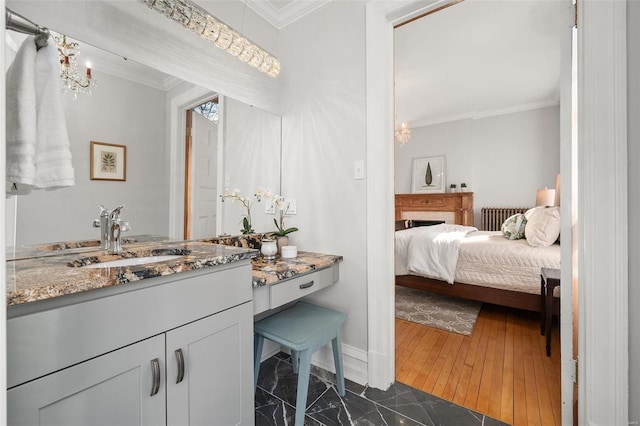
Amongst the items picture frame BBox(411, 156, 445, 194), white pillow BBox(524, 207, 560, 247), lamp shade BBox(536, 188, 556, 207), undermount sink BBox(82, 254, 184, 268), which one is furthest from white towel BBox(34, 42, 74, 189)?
picture frame BBox(411, 156, 445, 194)

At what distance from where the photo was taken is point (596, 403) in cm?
112

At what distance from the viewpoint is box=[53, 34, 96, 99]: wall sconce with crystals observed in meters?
1.20

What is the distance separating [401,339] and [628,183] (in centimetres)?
177

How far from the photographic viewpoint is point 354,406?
1.53m

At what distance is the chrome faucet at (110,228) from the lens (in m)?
1.22

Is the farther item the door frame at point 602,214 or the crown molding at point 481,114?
the crown molding at point 481,114

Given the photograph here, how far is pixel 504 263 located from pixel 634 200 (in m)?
1.73

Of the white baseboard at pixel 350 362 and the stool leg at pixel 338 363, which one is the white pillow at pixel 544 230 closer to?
the white baseboard at pixel 350 362

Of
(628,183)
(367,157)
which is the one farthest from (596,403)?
(367,157)

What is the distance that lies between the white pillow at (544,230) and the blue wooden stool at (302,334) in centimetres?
220

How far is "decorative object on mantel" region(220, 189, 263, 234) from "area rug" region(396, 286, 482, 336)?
1.77m

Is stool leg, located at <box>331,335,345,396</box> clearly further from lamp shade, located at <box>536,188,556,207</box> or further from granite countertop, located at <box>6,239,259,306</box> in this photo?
lamp shade, located at <box>536,188,556,207</box>

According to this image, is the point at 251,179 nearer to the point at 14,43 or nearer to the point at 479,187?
the point at 14,43

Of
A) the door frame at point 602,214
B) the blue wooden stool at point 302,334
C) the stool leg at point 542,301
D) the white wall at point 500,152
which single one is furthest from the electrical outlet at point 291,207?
the white wall at point 500,152
